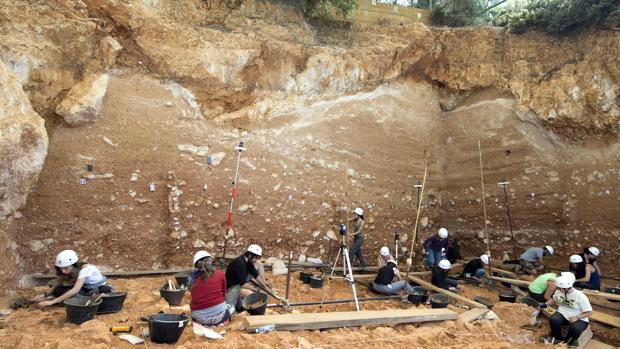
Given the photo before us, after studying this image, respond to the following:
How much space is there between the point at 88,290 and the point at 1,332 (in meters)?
1.05

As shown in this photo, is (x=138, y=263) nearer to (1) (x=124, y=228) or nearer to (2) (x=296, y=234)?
(1) (x=124, y=228)

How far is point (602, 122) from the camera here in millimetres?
9367

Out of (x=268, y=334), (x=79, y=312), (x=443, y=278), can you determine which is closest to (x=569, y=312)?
(x=443, y=278)

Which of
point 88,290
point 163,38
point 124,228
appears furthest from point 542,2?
point 88,290

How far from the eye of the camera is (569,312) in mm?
5707

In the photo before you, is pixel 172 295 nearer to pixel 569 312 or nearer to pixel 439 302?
pixel 439 302

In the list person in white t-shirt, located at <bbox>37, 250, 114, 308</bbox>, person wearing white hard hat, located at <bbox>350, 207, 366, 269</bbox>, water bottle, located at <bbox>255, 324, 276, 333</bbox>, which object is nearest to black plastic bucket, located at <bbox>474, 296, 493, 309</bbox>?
person wearing white hard hat, located at <bbox>350, 207, 366, 269</bbox>

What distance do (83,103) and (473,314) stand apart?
7.36 m

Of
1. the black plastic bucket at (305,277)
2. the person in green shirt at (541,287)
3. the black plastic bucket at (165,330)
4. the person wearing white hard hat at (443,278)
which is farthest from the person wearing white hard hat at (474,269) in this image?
the black plastic bucket at (165,330)

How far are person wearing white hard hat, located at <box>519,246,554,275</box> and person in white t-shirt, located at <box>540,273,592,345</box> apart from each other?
10.9ft

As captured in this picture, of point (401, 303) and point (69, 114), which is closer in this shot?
point (401, 303)

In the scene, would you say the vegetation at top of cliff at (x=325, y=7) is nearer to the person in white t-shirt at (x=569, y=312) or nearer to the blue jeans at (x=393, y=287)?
the blue jeans at (x=393, y=287)

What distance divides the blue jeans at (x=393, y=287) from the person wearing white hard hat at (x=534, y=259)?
3221 mm

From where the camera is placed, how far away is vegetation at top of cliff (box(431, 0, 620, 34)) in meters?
9.56
